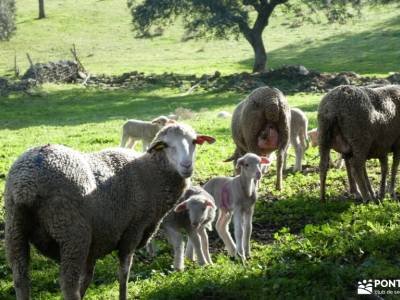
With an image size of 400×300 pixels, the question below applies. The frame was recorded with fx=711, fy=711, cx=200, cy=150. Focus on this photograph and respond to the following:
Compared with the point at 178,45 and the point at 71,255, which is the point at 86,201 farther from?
the point at 178,45

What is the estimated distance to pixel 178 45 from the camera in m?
57.9

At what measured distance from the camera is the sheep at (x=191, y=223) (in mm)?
8541

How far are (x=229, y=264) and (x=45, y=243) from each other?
2.47 meters

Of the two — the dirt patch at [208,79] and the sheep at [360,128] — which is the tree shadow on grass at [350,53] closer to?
the dirt patch at [208,79]

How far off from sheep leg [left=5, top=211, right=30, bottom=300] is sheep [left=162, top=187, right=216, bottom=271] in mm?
2367

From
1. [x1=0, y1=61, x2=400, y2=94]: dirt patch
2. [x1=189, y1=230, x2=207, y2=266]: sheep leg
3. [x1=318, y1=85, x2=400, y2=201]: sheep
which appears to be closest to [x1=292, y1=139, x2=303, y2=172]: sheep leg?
[x1=318, y1=85, x2=400, y2=201]: sheep

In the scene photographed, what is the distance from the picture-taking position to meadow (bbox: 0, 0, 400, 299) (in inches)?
290

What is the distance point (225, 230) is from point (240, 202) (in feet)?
1.51

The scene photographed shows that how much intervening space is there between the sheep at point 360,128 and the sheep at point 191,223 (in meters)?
3.08

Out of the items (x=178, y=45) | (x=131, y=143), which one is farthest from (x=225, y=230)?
(x=178, y=45)

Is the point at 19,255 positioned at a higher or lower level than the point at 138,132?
higher

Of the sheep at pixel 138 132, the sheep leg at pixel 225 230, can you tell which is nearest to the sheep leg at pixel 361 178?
the sheep leg at pixel 225 230

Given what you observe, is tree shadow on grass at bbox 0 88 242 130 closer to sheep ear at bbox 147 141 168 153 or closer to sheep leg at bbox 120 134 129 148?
sheep leg at bbox 120 134 129 148

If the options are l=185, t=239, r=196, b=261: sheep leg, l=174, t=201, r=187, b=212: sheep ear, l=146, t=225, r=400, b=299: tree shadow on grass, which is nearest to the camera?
l=146, t=225, r=400, b=299: tree shadow on grass
